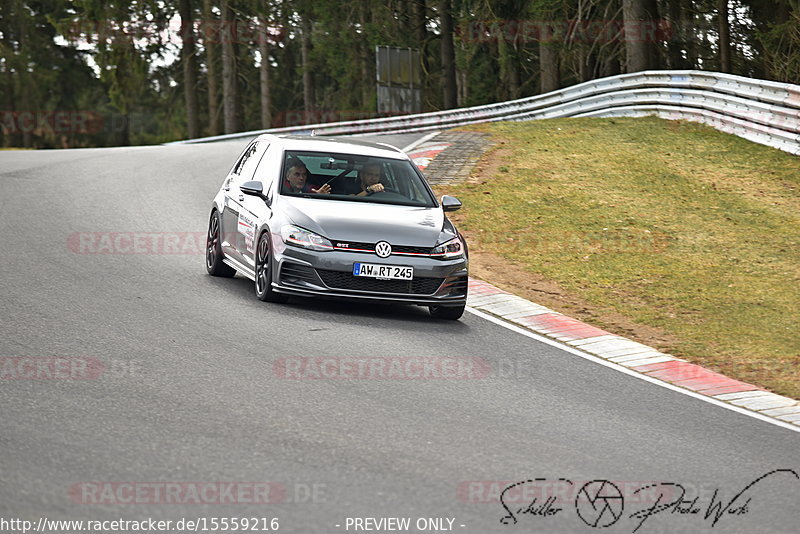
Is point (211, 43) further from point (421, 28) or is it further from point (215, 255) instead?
point (215, 255)

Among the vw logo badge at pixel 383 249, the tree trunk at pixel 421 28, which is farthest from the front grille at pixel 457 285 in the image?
the tree trunk at pixel 421 28

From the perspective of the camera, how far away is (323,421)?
7117 millimetres

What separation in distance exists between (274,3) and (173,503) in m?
57.6

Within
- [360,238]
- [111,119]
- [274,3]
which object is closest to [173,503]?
[360,238]

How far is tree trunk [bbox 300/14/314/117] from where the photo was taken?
65.6 m

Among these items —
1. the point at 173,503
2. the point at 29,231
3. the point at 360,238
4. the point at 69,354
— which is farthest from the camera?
the point at 29,231

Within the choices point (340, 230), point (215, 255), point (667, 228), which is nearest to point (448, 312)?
point (340, 230)

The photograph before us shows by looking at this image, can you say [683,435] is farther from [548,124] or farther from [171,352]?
[548,124]

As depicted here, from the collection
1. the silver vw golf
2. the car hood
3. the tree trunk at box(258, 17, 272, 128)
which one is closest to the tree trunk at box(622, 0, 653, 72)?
the silver vw golf

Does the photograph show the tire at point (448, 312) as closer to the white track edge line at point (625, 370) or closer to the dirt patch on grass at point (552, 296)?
the white track edge line at point (625, 370)

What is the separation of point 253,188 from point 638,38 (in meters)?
20.3

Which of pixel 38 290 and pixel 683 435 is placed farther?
pixel 38 290

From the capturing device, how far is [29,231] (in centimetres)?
1418

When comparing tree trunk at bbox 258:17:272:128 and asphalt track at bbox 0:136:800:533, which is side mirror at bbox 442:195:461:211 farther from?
tree trunk at bbox 258:17:272:128
